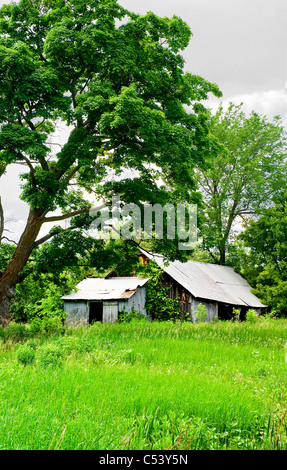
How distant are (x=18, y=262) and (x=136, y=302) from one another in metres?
13.3

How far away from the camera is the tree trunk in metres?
16.7

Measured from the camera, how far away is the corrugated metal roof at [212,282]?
28688 mm

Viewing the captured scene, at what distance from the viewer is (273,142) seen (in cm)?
4325

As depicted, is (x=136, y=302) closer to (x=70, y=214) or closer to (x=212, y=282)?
(x=212, y=282)

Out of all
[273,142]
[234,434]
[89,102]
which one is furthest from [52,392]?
[273,142]

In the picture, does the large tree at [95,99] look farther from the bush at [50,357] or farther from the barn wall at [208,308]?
the barn wall at [208,308]

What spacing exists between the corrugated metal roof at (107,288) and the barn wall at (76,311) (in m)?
0.63

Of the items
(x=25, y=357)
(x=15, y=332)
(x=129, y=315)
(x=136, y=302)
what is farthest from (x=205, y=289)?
(x=25, y=357)

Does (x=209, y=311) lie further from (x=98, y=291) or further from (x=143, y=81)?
(x=143, y=81)

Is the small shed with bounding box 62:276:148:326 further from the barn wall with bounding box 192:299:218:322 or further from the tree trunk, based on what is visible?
the tree trunk

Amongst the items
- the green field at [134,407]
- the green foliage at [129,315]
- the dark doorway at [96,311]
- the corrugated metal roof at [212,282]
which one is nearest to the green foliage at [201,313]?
the corrugated metal roof at [212,282]
